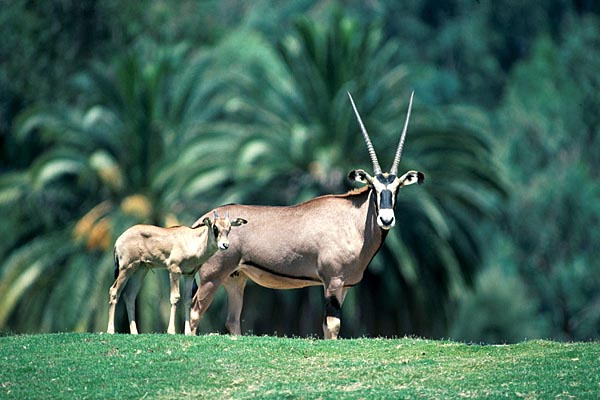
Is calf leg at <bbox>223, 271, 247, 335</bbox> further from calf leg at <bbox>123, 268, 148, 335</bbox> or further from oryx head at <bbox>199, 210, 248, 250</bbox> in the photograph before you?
oryx head at <bbox>199, 210, 248, 250</bbox>

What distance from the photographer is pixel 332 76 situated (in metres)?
41.0

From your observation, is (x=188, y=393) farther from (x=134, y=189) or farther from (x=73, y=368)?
(x=134, y=189)

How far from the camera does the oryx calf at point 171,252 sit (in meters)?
21.2

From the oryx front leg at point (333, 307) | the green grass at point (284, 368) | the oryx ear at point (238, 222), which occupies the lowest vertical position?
the green grass at point (284, 368)

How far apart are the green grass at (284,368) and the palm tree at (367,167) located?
17368 millimetres

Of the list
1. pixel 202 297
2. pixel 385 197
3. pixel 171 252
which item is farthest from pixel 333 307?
pixel 171 252

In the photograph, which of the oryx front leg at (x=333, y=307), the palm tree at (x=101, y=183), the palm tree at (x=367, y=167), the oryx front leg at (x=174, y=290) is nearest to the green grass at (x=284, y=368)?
the oryx front leg at (x=174, y=290)

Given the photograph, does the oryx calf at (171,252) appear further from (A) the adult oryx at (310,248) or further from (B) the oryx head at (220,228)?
(A) the adult oryx at (310,248)

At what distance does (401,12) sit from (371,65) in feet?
140

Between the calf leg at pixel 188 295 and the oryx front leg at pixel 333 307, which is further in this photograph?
the oryx front leg at pixel 333 307

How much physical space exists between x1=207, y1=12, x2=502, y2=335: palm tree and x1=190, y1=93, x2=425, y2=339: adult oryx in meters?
15.1

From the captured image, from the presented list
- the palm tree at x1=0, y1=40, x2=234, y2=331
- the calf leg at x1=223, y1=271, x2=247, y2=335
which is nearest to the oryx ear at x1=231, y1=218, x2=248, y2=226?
the calf leg at x1=223, y1=271, x2=247, y2=335

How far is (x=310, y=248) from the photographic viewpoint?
2236 centimetres

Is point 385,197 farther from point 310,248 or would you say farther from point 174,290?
point 174,290
